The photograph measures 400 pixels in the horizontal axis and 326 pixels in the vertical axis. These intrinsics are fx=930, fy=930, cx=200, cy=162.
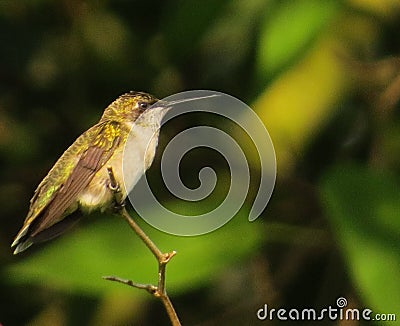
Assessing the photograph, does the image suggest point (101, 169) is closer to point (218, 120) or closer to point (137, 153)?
point (137, 153)

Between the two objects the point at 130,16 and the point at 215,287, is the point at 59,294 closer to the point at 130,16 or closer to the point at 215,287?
the point at 215,287

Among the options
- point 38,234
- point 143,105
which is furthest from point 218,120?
point 38,234

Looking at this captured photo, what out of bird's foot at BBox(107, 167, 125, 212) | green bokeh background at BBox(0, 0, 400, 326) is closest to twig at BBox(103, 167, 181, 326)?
bird's foot at BBox(107, 167, 125, 212)

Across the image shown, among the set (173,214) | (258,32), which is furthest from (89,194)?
(258,32)

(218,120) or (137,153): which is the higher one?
(137,153)

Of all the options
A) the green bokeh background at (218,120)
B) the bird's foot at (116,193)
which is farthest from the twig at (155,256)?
the green bokeh background at (218,120)

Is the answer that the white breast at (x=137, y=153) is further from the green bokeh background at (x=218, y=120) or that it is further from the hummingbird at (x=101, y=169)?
the green bokeh background at (x=218, y=120)
